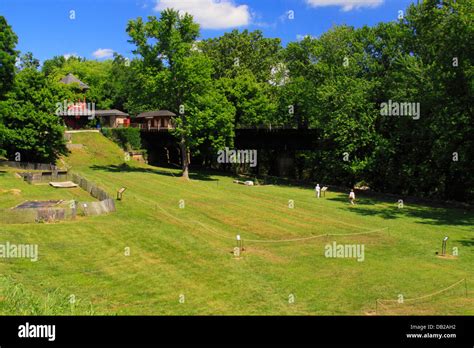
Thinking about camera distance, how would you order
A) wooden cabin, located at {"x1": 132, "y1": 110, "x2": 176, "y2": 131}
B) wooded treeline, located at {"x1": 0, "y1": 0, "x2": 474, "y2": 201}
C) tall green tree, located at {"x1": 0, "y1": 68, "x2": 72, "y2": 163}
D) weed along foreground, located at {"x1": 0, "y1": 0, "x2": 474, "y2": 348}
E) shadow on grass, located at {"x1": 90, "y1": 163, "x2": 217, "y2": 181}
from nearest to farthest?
1. weed along foreground, located at {"x1": 0, "y1": 0, "x2": 474, "y2": 348}
2. wooded treeline, located at {"x1": 0, "y1": 0, "x2": 474, "y2": 201}
3. tall green tree, located at {"x1": 0, "y1": 68, "x2": 72, "y2": 163}
4. shadow on grass, located at {"x1": 90, "y1": 163, "x2": 217, "y2": 181}
5. wooden cabin, located at {"x1": 132, "y1": 110, "x2": 176, "y2": 131}

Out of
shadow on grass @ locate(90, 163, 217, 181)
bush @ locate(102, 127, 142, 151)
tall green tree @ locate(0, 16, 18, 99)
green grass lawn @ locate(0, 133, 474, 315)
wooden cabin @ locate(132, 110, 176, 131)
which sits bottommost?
green grass lawn @ locate(0, 133, 474, 315)

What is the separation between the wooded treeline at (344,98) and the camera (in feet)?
141

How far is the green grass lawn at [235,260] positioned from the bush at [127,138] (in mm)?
34277

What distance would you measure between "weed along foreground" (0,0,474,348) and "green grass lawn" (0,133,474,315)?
0.15 m

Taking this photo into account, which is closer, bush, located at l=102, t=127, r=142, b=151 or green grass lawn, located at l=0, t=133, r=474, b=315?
green grass lawn, located at l=0, t=133, r=474, b=315

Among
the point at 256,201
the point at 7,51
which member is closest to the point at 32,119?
the point at 7,51

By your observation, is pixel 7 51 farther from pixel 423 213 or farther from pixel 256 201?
pixel 423 213

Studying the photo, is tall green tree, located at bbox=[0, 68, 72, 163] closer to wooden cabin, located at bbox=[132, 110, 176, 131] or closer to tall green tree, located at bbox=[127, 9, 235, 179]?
tall green tree, located at bbox=[127, 9, 235, 179]

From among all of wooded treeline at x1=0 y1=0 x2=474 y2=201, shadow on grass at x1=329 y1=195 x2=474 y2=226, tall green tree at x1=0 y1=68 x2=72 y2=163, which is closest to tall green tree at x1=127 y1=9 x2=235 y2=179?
wooded treeline at x1=0 y1=0 x2=474 y2=201

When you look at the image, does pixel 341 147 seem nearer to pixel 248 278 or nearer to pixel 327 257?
pixel 327 257

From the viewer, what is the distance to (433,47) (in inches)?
1831

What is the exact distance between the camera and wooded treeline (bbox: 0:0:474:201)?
1695 inches

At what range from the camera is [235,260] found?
24.2 metres
